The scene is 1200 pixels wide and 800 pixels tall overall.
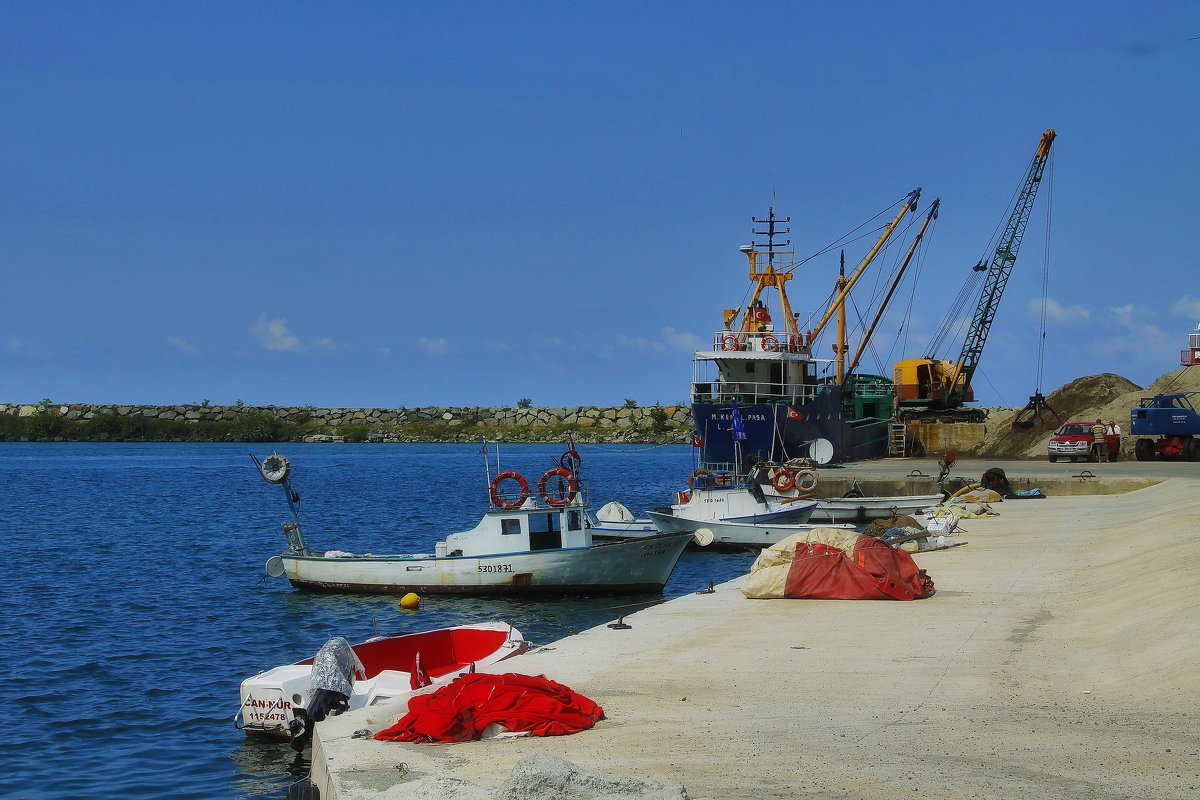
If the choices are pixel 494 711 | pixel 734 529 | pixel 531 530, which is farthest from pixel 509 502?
pixel 494 711

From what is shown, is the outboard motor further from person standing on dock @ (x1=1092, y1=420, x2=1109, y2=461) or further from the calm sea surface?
person standing on dock @ (x1=1092, y1=420, x2=1109, y2=461)

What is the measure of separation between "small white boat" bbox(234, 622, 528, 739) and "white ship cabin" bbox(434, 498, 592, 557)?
836 cm

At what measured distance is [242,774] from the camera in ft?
43.9

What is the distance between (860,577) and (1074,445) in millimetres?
39818

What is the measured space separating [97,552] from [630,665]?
28.6 metres

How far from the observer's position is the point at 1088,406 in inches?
3105

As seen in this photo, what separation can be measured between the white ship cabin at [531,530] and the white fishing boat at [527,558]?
0.02 m

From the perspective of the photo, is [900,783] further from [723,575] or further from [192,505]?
[192,505]

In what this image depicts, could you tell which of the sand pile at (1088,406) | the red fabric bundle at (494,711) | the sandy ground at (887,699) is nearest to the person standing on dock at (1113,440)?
the sand pile at (1088,406)

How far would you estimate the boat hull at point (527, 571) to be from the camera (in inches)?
1011

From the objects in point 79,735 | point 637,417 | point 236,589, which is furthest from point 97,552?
point 637,417

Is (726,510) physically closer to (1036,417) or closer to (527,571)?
(527,571)

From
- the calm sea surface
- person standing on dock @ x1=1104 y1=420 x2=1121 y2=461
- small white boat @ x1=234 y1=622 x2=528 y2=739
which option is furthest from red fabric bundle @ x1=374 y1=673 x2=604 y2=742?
person standing on dock @ x1=1104 y1=420 x2=1121 y2=461

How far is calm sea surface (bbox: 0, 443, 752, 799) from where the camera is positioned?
13930 millimetres
